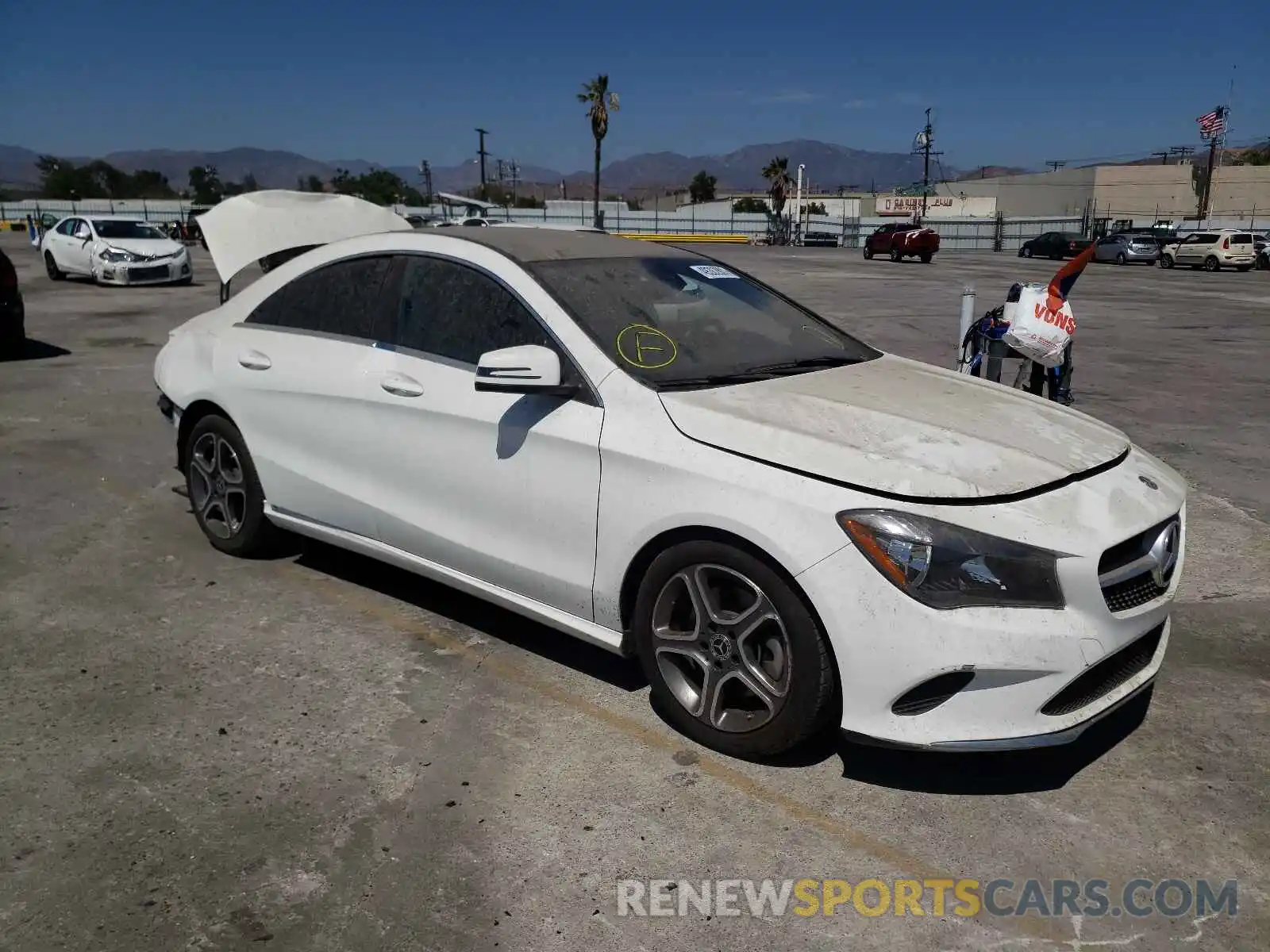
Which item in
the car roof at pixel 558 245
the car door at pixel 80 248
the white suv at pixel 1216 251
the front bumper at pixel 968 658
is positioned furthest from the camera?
the white suv at pixel 1216 251

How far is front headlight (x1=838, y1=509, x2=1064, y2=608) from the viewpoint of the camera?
2811mm

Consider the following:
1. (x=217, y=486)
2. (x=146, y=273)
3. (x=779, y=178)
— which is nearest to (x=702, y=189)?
(x=779, y=178)

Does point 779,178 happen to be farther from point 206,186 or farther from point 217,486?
point 217,486

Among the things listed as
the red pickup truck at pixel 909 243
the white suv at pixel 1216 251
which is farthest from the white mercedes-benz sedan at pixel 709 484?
the white suv at pixel 1216 251

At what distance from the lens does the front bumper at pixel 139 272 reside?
66.5ft

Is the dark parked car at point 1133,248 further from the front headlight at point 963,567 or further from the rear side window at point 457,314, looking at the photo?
the front headlight at point 963,567

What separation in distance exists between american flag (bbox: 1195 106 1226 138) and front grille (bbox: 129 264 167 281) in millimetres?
62331

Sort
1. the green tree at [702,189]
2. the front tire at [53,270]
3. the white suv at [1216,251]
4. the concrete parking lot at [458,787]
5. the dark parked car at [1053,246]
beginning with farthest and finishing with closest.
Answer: the green tree at [702,189] < the dark parked car at [1053,246] < the white suv at [1216,251] < the front tire at [53,270] < the concrete parking lot at [458,787]

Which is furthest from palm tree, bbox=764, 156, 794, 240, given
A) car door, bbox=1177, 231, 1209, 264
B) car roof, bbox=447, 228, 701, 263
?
car roof, bbox=447, 228, 701, 263

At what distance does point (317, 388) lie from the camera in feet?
14.4

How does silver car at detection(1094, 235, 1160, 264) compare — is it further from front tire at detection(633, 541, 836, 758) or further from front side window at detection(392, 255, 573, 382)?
front tire at detection(633, 541, 836, 758)

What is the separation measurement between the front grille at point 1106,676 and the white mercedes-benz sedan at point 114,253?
68.8 feet

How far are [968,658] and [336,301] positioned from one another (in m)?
3.08

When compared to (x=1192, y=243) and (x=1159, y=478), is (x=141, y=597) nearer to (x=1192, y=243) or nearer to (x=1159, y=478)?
(x=1159, y=478)
